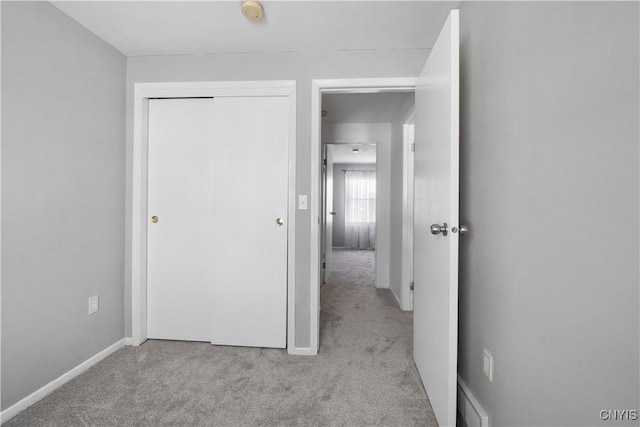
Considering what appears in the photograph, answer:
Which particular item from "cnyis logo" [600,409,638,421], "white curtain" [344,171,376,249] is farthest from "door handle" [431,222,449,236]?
"white curtain" [344,171,376,249]

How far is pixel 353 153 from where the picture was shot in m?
6.19

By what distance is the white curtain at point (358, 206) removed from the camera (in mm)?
7590

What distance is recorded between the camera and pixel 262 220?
7.13 feet

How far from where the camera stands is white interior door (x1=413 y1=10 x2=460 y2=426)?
1230 millimetres

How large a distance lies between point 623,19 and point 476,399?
59.0 inches

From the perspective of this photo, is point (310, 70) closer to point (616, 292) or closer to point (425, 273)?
point (425, 273)

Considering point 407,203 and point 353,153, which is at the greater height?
point 353,153

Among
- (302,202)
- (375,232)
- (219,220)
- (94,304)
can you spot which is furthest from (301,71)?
(375,232)

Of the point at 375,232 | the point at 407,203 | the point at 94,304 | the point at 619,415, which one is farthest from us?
the point at 375,232

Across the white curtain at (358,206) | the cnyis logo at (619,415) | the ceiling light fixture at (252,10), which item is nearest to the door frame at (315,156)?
the ceiling light fixture at (252,10)

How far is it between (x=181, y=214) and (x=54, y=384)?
1249 mm

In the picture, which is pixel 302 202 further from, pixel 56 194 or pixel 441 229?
pixel 56 194

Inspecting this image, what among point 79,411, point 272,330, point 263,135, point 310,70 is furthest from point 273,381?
point 310,70

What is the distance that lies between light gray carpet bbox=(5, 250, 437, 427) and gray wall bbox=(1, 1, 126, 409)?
0.28 metres
